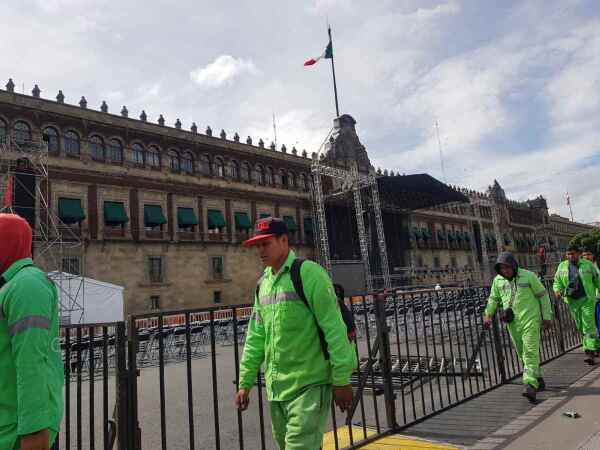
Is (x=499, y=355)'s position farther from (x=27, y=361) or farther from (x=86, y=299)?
(x=86, y=299)

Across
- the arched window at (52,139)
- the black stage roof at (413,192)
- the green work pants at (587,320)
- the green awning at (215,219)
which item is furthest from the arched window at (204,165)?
the green work pants at (587,320)

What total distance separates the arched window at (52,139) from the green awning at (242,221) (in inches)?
453

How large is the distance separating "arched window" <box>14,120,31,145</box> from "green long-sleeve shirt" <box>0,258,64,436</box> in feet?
75.8

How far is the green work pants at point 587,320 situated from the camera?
269 inches

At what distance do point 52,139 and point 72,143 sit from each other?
3.18ft

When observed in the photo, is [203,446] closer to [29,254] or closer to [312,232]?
[29,254]

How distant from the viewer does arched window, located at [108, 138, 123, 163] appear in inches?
969

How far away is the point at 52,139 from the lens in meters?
22.6

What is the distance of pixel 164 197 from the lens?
26328 millimetres

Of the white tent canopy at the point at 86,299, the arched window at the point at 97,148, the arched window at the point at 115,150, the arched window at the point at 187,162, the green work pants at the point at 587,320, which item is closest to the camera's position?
the green work pants at the point at 587,320

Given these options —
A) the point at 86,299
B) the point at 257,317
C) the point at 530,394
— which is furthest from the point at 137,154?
the point at 257,317

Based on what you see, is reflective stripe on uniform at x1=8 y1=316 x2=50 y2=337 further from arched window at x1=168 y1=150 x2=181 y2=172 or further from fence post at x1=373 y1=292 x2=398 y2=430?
arched window at x1=168 y1=150 x2=181 y2=172

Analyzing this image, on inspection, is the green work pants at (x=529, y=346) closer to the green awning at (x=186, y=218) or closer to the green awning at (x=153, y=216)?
the green awning at (x=153, y=216)

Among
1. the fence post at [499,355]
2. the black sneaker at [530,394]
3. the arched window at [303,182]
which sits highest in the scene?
the arched window at [303,182]
